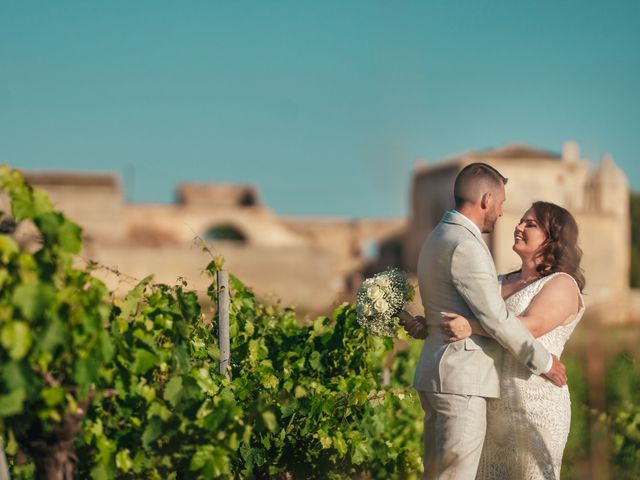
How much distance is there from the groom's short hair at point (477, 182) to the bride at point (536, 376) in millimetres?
471

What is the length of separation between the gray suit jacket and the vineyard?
731 millimetres

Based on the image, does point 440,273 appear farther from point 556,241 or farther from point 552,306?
point 556,241

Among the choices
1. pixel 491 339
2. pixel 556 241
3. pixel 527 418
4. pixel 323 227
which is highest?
pixel 323 227

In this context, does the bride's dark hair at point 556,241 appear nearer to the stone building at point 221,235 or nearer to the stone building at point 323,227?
the stone building at point 221,235

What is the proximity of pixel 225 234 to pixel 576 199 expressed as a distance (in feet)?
63.8

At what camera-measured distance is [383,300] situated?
4332mm

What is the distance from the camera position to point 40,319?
3035 mm

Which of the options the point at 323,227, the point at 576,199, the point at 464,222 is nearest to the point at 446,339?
the point at 464,222

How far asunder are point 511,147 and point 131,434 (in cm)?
4063

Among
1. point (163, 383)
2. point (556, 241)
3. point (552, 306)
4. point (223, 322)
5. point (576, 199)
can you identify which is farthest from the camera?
point (576, 199)

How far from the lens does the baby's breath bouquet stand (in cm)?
434


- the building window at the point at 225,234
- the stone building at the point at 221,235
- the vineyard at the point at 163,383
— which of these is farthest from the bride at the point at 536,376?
the building window at the point at 225,234

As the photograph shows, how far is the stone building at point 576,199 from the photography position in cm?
3900

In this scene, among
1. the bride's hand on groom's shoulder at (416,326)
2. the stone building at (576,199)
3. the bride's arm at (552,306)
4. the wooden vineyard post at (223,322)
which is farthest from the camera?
the stone building at (576,199)
